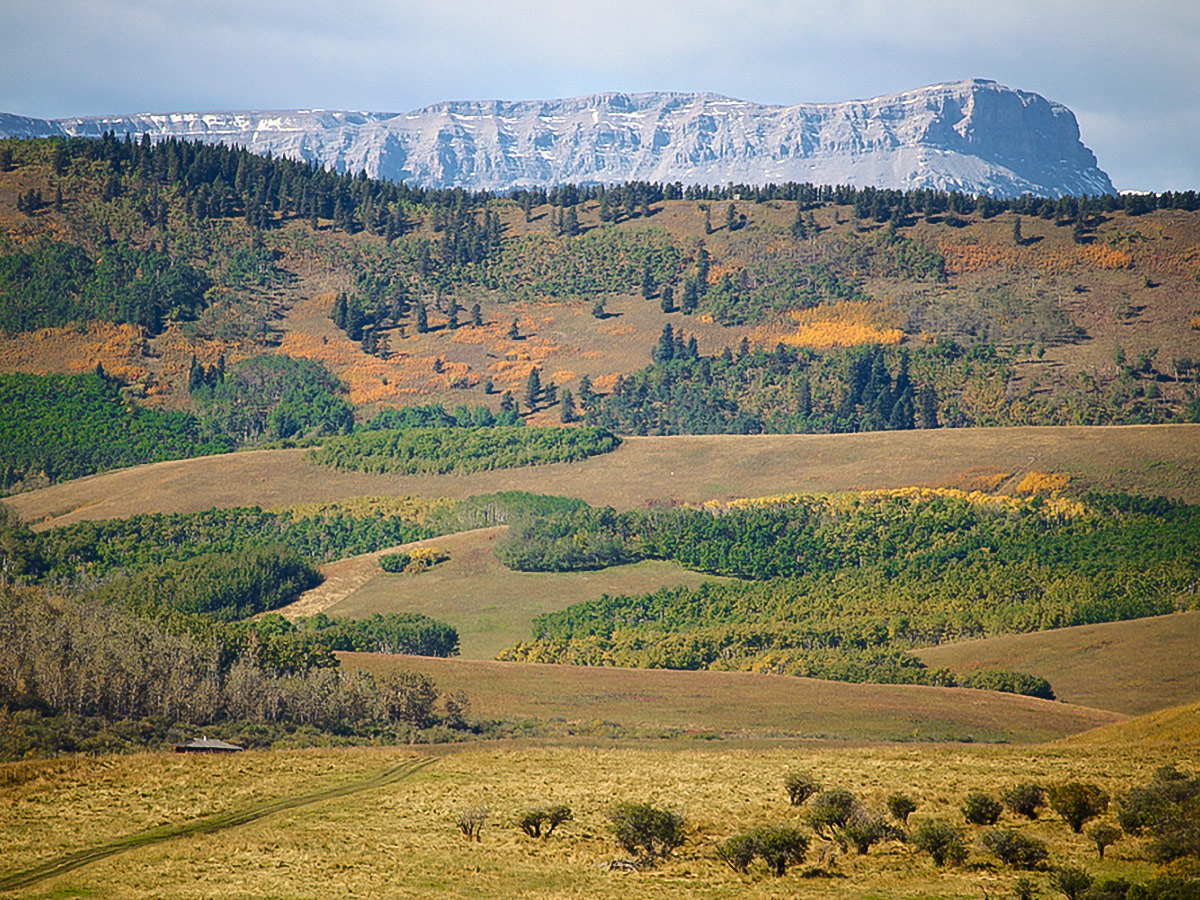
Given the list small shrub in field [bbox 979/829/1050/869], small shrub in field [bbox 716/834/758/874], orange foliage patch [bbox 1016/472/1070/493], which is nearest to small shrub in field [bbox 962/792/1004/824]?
small shrub in field [bbox 979/829/1050/869]

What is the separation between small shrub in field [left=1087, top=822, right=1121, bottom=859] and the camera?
46.8 m

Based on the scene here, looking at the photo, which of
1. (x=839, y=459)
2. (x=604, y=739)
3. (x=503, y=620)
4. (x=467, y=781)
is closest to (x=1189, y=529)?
(x=839, y=459)

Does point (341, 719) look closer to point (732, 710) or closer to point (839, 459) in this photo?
point (732, 710)

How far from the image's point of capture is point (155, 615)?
372ft

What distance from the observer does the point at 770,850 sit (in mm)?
46688

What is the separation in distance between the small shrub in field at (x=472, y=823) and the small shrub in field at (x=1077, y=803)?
Result: 22.4 meters

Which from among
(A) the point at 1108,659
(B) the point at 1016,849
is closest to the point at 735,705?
(A) the point at 1108,659

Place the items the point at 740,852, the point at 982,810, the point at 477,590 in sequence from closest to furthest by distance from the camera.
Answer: the point at 740,852, the point at 982,810, the point at 477,590

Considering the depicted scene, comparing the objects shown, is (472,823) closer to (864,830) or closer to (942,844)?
(864,830)

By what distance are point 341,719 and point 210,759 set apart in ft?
81.6

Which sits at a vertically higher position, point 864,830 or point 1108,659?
point 864,830

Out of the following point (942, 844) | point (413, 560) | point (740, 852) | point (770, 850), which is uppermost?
point (942, 844)

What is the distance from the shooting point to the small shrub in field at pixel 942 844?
153ft

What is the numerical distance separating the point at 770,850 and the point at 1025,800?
482 inches
